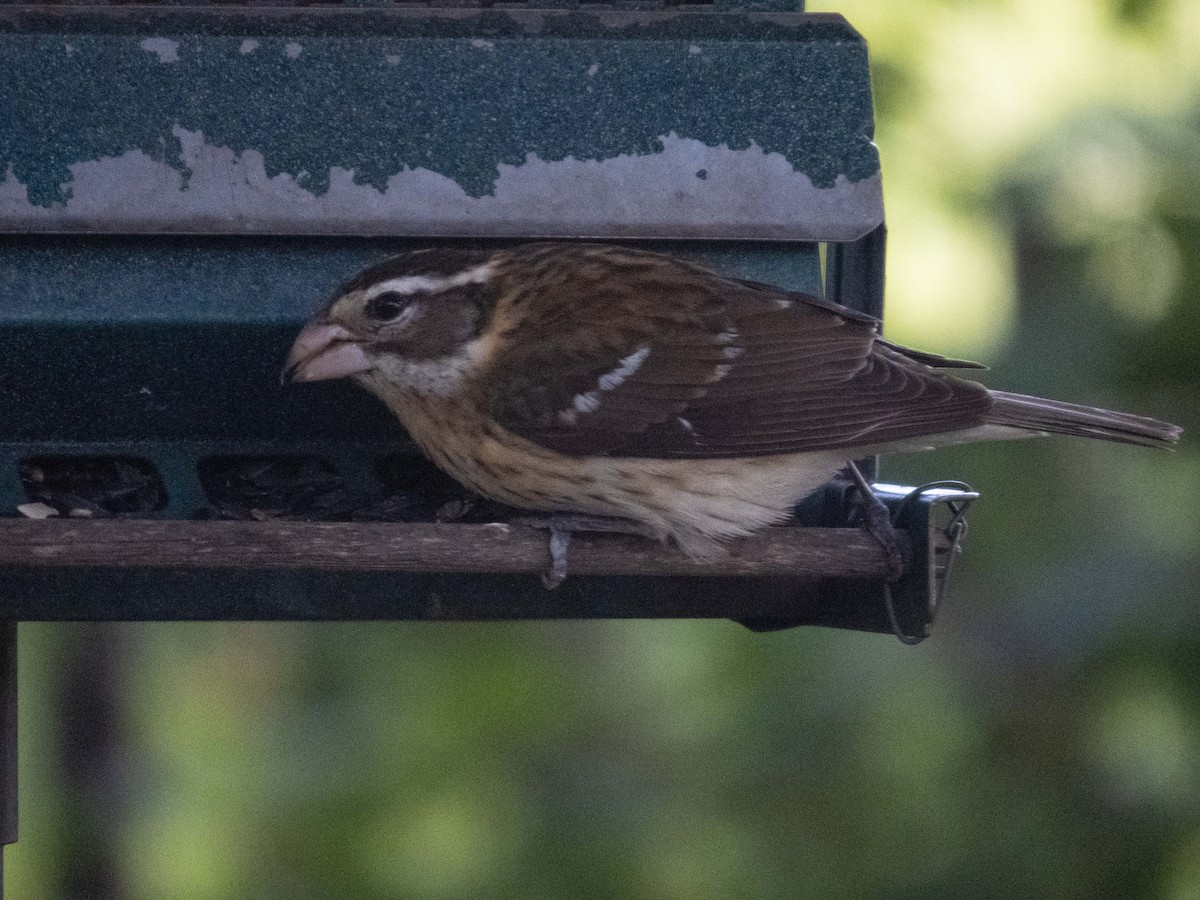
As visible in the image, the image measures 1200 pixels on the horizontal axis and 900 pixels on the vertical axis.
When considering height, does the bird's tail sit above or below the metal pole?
above

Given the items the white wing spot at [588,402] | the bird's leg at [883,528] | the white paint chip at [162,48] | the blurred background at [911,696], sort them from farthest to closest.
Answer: the blurred background at [911,696] → the white wing spot at [588,402] → the white paint chip at [162,48] → the bird's leg at [883,528]

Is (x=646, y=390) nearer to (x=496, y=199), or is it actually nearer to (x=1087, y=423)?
(x=496, y=199)

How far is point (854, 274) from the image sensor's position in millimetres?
4559

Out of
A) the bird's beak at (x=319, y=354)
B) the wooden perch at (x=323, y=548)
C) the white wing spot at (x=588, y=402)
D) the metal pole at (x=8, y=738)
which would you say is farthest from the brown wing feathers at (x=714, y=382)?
the metal pole at (x=8, y=738)

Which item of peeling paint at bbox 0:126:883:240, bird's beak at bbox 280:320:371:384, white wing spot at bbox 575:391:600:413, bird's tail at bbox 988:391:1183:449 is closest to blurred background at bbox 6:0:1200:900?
bird's tail at bbox 988:391:1183:449

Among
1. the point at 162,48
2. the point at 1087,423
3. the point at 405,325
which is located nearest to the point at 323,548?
the point at 405,325

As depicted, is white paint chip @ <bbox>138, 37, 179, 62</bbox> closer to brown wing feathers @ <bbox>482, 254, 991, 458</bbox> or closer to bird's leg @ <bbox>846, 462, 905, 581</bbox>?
brown wing feathers @ <bbox>482, 254, 991, 458</bbox>

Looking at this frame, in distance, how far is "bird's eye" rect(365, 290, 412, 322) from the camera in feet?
13.3

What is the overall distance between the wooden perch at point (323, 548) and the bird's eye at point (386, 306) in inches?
29.7

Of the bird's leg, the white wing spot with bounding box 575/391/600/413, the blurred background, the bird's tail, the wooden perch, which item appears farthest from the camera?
the blurred background

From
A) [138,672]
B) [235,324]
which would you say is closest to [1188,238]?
[235,324]

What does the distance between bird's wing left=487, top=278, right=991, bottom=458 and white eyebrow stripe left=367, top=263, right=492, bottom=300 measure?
0.69 feet

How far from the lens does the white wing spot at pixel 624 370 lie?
417cm

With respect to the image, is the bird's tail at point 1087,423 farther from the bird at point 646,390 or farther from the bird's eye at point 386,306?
the bird's eye at point 386,306
